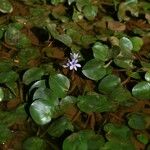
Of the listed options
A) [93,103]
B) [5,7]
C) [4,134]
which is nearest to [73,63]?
[93,103]

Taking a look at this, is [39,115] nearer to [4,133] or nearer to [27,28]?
[4,133]

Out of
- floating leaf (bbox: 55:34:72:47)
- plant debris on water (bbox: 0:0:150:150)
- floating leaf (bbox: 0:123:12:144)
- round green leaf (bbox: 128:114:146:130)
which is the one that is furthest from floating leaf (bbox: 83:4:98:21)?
floating leaf (bbox: 0:123:12:144)

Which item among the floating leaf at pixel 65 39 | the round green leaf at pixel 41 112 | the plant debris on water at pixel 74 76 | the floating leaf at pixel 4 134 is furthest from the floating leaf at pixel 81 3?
the floating leaf at pixel 4 134

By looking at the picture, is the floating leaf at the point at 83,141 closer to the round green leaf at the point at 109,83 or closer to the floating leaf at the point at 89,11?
the round green leaf at the point at 109,83

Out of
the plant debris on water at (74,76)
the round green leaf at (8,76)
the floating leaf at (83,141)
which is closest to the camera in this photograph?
the floating leaf at (83,141)

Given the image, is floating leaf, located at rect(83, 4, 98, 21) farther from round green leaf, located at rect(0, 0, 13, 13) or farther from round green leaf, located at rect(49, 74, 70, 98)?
round green leaf, located at rect(49, 74, 70, 98)

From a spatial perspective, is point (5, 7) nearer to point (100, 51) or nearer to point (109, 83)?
point (100, 51)
